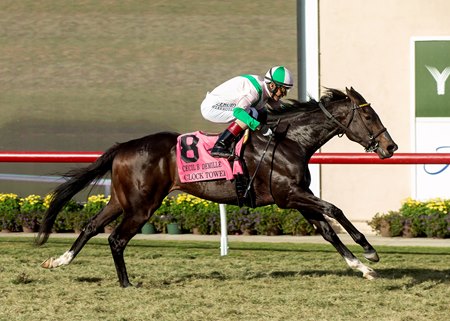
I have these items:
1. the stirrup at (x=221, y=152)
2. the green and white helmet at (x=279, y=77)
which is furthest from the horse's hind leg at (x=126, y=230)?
the green and white helmet at (x=279, y=77)

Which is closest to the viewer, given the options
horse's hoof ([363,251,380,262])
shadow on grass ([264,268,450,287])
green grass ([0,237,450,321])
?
green grass ([0,237,450,321])

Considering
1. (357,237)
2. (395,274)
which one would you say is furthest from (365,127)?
(395,274)

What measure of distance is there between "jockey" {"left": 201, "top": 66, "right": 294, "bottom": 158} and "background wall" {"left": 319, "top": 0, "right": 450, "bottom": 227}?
213 inches

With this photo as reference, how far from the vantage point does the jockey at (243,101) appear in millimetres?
8562

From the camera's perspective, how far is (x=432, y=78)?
14.1m

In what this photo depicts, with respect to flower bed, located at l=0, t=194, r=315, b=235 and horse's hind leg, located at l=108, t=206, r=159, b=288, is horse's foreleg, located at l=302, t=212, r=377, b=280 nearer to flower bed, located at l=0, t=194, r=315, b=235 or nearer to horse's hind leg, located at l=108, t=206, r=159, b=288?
horse's hind leg, located at l=108, t=206, r=159, b=288

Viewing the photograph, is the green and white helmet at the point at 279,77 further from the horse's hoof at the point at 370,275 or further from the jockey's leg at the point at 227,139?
the horse's hoof at the point at 370,275

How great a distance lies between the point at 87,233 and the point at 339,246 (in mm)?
2047

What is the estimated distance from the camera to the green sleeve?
850 cm

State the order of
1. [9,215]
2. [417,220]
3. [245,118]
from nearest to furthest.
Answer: [245,118] < [417,220] < [9,215]

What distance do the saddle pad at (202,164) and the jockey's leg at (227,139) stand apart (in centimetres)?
8

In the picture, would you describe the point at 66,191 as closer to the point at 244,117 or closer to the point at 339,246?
the point at 244,117

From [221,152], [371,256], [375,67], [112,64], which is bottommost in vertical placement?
[371,256]

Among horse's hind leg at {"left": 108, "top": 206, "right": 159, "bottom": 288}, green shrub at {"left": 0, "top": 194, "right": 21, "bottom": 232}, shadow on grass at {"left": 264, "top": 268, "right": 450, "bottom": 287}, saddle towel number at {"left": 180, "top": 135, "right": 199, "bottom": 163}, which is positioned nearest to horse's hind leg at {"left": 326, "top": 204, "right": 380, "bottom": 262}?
shadow on grass at {"left": 264, "top": 268, "right": 450, "bottom": 287}
